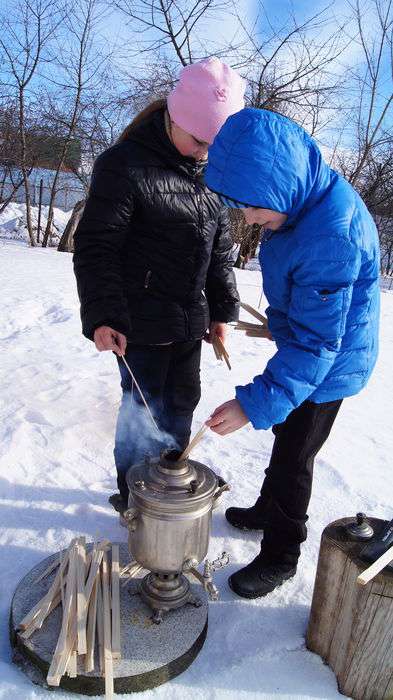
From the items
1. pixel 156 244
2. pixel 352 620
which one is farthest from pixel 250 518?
pixel 156 244

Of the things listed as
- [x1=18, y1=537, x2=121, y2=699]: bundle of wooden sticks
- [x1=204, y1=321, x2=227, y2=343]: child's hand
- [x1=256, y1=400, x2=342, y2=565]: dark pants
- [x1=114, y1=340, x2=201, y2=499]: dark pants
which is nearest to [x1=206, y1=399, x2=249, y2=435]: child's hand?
[x1=256, y1=400, x2=342, y2=565]: dark pants

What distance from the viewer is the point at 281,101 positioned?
11.6m

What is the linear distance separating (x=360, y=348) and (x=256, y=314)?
0.87 meters

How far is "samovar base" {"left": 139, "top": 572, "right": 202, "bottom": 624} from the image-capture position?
181 cm

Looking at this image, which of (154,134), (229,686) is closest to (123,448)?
(229,686)

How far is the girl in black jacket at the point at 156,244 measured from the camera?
188cm

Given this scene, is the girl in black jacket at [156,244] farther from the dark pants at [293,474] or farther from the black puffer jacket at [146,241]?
the dark pants at [293,474]

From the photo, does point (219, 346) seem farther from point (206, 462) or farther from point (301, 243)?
point (301, 243)

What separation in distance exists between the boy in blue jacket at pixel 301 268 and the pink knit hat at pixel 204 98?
1.39 feet

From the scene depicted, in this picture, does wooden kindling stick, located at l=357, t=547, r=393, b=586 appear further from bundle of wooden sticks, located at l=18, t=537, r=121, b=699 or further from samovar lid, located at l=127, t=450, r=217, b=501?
bundle of wooden sticks, located at l=18, t=537, r=121, b=699

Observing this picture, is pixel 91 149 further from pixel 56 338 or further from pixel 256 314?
pixel 256 314

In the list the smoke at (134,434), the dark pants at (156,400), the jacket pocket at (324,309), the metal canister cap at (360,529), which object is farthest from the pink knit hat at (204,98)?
the metal canister cap at (360,529)

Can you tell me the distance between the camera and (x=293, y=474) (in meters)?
1.87

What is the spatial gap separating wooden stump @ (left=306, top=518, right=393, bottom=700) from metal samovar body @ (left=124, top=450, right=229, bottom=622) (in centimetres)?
40
